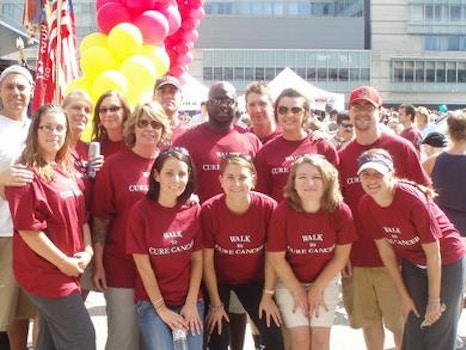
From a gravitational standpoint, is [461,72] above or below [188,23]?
above

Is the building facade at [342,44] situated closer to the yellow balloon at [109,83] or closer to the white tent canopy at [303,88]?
the white tent canopy at [303,88]

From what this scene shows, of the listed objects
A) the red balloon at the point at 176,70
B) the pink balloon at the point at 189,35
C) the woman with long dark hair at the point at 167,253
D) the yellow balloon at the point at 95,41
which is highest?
the pink balloon at the point at 189,35

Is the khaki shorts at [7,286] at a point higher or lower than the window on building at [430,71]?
lower

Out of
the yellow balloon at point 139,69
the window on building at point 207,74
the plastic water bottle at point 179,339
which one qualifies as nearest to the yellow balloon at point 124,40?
the yellow balloon at point 139,69

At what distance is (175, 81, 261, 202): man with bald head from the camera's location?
4.56 metres

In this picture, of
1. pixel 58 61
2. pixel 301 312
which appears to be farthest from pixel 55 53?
pixel 301 312

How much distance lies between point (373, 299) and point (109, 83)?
461 centimetres

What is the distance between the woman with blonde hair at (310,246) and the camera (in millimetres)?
4098

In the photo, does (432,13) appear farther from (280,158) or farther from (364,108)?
(280,158)

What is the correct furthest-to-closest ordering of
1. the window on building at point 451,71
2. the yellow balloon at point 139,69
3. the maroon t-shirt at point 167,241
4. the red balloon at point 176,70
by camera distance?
the window on building at point 451,71
the red balloon at point 176,70
the yellow balloon at point 139,69
the maroon t-shirt at point 167,241

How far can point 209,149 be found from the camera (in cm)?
457

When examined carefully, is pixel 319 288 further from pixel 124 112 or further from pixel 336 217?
pixel 124 112

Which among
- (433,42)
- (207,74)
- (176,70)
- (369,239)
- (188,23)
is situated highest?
(433,42)

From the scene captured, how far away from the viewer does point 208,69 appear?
65.8 metres
